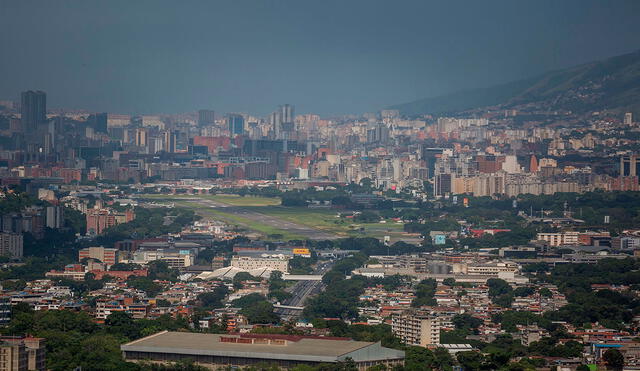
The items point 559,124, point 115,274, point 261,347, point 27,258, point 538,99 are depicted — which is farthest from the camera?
point 538,99

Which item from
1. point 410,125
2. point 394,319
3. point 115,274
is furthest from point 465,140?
point 394,319

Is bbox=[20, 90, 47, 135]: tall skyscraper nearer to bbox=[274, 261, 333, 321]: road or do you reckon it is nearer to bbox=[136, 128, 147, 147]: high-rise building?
bbox=[136, 128, 147, 147]: high-rise building

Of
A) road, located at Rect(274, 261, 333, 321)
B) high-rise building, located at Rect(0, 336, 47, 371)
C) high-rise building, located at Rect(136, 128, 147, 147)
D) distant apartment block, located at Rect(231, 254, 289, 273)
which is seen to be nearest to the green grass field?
distant apartment block, located at Rect(231, 254, 289, 273)

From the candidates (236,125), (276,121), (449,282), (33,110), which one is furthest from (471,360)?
(236,125)

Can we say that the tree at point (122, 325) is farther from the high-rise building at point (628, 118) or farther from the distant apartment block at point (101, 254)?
the high-rise building at point (628, 118)

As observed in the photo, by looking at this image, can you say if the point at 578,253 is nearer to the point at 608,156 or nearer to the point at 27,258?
the point at 27,258

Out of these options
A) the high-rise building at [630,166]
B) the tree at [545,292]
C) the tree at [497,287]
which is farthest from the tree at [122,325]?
the high-rise building at [630,166]
